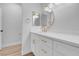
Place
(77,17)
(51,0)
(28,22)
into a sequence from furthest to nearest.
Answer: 1. (28,22)
2. (77,17)
3. (51,0)

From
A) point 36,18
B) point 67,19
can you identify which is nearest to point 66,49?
point 67,19

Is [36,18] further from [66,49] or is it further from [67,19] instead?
[66,49]

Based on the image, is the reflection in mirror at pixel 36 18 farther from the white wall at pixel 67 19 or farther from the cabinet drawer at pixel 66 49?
the cabinet drawer at pixel 66 49

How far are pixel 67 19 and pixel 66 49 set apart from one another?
2.27 feet

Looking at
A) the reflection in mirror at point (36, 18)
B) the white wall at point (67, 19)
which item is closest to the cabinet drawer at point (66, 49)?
the white wall at point (67, 19)

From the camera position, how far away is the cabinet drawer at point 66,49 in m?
0.79

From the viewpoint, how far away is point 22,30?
2.08 meters

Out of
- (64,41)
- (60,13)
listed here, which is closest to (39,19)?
(60,13)

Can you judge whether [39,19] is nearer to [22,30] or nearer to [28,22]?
[28,22]

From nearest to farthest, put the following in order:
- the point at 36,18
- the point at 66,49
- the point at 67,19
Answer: the point at 66,49
the point at 67,19
the point at 36,18

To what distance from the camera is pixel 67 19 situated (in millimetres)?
1460

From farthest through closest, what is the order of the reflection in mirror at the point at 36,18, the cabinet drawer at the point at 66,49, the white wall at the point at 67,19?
the reflection in mirror at the point at 36,18 < the white wall at the point at 67,19 < the cabinet drawer at the point at 66,49

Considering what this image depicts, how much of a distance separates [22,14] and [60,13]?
89 centimetres

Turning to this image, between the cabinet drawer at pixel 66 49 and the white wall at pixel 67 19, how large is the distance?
1.47 feet
